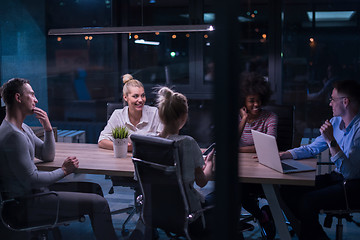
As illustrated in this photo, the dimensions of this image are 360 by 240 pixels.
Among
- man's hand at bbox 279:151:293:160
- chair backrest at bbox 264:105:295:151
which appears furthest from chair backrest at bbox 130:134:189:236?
chair backrest at bbox 264:105:295:151

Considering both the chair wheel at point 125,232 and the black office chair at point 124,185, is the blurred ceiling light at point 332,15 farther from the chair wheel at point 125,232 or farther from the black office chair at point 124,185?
the chair wheel at point 125,232

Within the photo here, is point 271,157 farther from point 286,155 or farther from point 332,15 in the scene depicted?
point 332,15

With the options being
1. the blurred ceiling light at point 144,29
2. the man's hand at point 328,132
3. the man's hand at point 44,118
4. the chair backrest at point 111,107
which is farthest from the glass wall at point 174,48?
the man's hand at point 328,132

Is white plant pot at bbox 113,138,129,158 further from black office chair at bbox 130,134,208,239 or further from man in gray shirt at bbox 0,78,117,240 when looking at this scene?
black office chair at bbox 130,134,208,239

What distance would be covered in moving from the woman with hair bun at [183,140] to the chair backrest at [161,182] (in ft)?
0.15

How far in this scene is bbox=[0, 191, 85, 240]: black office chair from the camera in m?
2.40

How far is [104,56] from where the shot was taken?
19.7 ft

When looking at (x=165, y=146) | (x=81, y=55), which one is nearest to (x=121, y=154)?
(x=165, y=146)

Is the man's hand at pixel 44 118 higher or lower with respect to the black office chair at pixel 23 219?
higher

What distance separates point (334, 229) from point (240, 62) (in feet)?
8.31

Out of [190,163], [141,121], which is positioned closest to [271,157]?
[190,163]

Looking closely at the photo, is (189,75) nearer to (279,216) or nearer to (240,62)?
(279,216)

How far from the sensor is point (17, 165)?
236 centimetres

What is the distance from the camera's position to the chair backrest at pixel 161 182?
2.12 m
